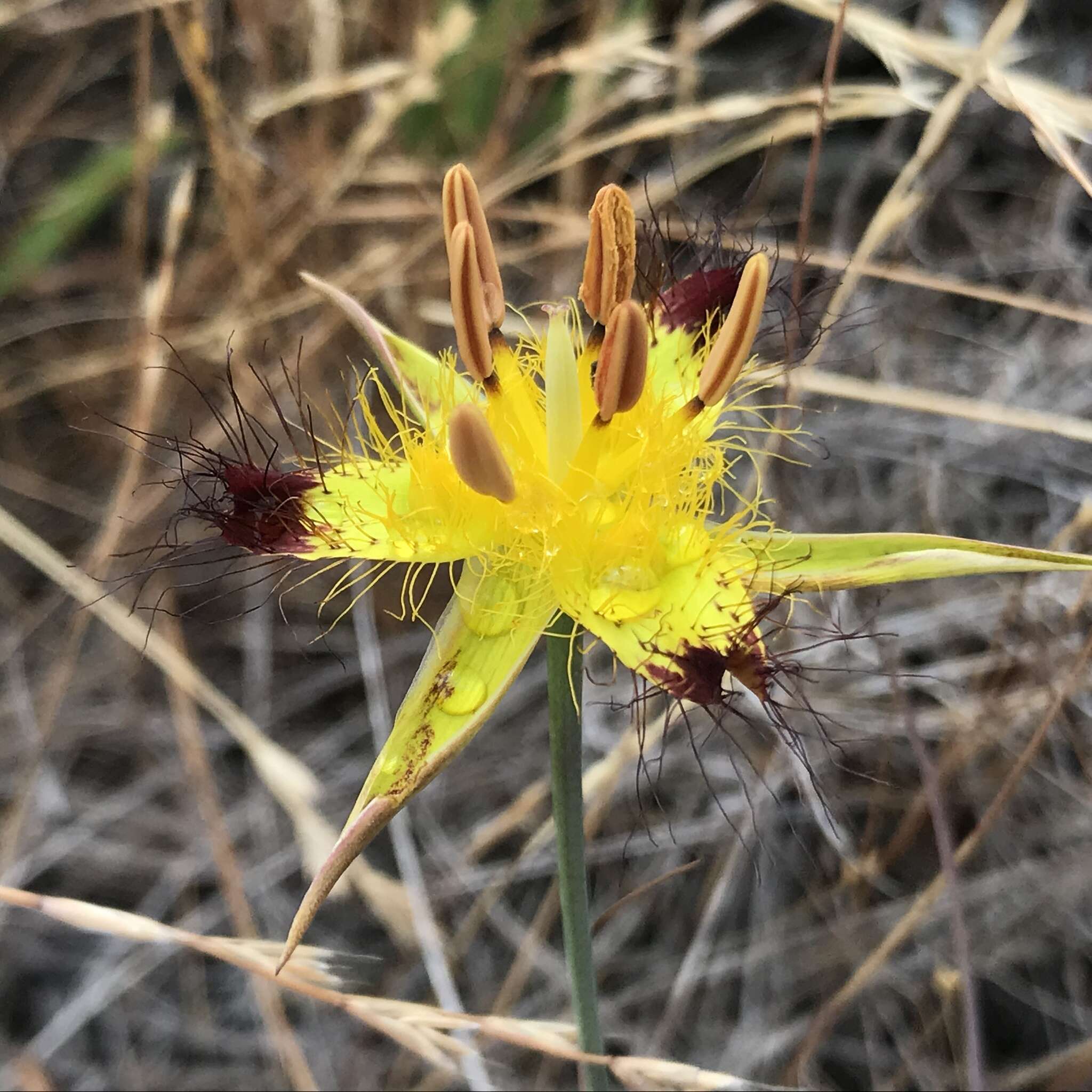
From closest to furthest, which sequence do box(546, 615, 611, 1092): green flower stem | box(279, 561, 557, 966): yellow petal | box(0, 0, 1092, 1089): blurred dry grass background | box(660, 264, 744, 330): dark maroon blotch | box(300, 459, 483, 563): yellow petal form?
box(279, 561, 557, 966): yellow petal, box(546, 615, 611, 1092): green flower stem, box(300, 459, 483, 563): yellow petal, box(660, 264, 744, 330): dark maroon blotch, box(0, 0, 1092, 1089): blurred dry grass background

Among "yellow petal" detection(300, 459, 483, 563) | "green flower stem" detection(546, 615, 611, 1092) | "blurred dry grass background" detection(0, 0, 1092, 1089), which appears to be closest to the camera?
"green flower stem" detection(546, 615, 611, 1092)

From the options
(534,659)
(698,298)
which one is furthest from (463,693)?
(534,659)

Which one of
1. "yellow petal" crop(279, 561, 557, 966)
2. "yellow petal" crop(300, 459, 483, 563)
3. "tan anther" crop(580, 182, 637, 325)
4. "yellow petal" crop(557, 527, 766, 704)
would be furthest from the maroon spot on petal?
"tan anther" crop(580, 182, 637, 325)

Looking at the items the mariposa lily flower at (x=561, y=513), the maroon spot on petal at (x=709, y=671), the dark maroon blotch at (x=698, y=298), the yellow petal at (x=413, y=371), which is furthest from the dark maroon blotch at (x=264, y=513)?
the dark maroon blotch at (x=698, y=298)

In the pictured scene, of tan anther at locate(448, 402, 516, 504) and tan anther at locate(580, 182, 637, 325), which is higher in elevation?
tan anther at locate(580, 182, 637, 325)

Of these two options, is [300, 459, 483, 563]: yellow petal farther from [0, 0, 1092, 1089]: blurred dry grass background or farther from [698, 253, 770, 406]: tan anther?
[0, 0, 1092, 1089]: blurred dry grass background

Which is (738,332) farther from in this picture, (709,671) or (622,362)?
(709,671)
